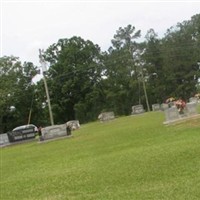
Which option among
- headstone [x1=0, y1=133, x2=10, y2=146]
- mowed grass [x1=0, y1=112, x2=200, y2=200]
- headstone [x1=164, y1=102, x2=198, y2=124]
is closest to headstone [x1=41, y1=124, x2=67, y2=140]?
headstone [x1=0, y1=133, x2=10, y2=146]

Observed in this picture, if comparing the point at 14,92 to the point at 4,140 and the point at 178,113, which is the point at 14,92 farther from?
the point at 178,113

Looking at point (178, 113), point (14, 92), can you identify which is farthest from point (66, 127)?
point (14, 92)

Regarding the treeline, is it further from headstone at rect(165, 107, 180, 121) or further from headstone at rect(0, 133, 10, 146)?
headstone at rect(165, 107, 180, 121)

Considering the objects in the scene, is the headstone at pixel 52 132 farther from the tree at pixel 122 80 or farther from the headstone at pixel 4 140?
the tree at pixel 122 80

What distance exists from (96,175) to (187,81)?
5710 centimetres

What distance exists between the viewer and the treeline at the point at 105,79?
214 ft

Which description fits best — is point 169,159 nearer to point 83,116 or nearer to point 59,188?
point 59,188

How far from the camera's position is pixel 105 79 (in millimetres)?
68312

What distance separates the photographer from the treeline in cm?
6531

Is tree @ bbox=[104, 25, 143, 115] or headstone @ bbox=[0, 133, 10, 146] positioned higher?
tree @ bbox=[104, 25, 143, 115]

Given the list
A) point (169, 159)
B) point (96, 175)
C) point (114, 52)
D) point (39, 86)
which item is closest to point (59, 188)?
point (96, 175)

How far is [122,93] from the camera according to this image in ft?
216

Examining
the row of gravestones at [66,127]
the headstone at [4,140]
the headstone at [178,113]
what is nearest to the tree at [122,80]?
the row of gravestones at [66,127]

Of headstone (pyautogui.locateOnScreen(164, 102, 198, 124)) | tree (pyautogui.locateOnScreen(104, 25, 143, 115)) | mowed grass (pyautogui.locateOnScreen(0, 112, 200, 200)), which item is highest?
tree (pyautogui.locateOnScreen(104, 25, 143, 115))
